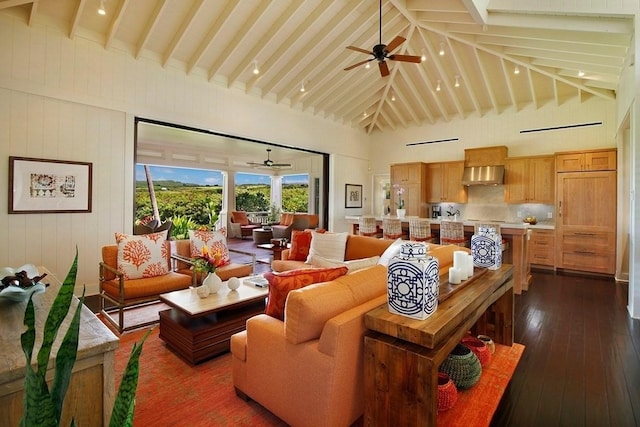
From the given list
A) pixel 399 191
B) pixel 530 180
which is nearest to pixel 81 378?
pixel 530 180

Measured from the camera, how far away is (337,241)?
457 centimetres

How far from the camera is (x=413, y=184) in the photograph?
27.9ft

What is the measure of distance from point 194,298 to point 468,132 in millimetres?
7848

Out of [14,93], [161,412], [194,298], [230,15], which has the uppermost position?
[230,15]

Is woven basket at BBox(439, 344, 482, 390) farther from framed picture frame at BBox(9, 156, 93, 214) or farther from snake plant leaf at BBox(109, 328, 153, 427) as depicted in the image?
framed picture frame at BBox(9, 156, 93, 214)

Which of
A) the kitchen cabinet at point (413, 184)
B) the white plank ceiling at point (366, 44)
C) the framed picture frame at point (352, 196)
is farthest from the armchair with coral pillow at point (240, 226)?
the kitchen cabinet at point (413, 184)

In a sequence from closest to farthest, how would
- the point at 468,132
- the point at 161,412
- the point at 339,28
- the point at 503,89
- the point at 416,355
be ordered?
1. the point at 416,355
2. the point at 161,412
3. the point at 339,28
4. the point at 503,89
5. the point at 468,132

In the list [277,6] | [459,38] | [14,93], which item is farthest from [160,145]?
[459,38]

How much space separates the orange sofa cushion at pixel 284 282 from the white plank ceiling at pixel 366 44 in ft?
13.2

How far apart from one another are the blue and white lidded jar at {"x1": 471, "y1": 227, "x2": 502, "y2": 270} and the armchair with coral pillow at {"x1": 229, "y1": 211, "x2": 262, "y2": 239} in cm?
902

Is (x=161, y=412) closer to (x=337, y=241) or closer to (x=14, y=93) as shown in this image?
(x=337, y=241)

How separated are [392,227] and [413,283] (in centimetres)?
518

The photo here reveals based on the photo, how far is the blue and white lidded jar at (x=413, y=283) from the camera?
1603 millimetres

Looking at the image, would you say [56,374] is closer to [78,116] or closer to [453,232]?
[78,116]
